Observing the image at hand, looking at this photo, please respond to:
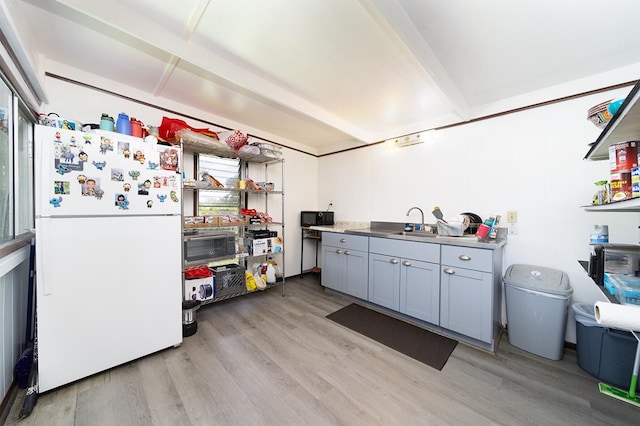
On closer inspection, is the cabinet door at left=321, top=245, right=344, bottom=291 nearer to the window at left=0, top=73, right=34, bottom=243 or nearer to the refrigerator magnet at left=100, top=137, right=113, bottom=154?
the refrigerator magnet at left=100, top=137, right=113, bottom=154

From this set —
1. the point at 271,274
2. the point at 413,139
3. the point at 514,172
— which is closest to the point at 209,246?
the point at 271,274

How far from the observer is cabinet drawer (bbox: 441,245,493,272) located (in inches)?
78.4

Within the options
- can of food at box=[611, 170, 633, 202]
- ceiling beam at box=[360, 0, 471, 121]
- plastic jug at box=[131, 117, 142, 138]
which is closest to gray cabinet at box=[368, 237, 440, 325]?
can of food at box=[611, 170, 633, 202]

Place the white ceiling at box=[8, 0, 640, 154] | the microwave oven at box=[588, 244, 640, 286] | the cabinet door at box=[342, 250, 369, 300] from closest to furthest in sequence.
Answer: the microwave oven at box=[588, 244, 640, 286] < the white ceiling at box=[8, 0, 640, 154] < the cabinet door at box=[342, 250, 369, 300]

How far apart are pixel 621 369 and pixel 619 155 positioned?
1630 millimetres

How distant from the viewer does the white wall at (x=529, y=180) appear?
79.4 inches

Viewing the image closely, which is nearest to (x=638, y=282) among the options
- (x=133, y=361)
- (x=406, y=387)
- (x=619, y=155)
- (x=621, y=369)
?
(x=619, y=155)

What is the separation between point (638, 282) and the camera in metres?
1.00

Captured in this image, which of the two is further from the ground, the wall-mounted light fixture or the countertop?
the wall-mounted light fixture

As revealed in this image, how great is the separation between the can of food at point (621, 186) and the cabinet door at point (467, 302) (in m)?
1.14

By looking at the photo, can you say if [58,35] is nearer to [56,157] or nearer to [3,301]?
[56,157]

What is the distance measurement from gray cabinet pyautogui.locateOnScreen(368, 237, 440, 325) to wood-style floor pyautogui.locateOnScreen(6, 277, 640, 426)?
1.48 ft

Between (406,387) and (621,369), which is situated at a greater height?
(621,369)

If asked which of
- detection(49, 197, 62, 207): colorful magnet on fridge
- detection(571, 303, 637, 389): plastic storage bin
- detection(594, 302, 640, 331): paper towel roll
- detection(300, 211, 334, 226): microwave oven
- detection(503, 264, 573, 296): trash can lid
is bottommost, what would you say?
detection(571, 303, 637, 389): plastic storage bin
